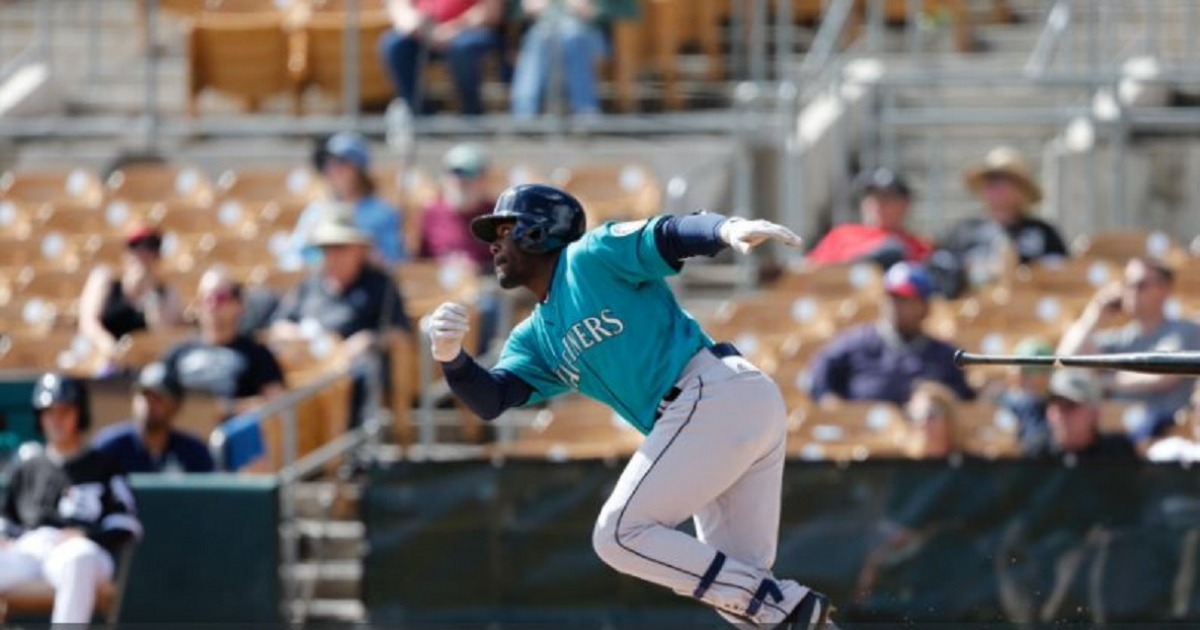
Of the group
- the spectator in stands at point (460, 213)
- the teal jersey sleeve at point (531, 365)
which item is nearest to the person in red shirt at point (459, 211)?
the spectator in stands at point (460, 213)

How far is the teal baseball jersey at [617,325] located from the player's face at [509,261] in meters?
0.09

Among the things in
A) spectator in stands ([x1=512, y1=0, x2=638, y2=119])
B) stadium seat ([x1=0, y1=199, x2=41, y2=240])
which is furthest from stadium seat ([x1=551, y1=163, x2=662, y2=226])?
stadium seat ([x1=0, y1=199, x2=41, y2=240])

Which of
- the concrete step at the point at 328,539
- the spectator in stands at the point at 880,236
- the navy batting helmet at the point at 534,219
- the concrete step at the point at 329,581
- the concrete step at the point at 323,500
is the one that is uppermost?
the navy batting helmet at the point at 534,219

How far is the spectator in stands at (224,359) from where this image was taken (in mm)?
13125

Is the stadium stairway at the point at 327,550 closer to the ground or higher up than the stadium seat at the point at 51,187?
closer to the ground

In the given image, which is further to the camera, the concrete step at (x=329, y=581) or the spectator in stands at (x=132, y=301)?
the spectator in stands at (x=132, y=301)

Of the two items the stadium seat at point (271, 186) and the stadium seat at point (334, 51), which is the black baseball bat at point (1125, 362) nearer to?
the stadium seat at point (271, 186)

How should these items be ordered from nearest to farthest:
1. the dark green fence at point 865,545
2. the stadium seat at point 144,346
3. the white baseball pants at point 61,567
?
the white baseball pants at point 61,567 < the dark green fence at point 865,545 < the stadium seat at point 144,346

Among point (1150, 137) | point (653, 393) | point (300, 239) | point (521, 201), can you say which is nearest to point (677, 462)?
point (653, 393)

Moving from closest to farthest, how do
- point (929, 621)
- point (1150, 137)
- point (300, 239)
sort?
point (929, 621) → point (300, 239) → point (1150, 137)

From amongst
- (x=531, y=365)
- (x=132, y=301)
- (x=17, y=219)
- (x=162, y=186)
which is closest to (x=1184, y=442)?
(x=531, y=365)

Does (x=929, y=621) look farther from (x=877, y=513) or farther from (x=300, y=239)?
(x=300, y=239)

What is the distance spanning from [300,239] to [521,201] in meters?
6.68

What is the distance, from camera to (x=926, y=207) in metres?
16.5
